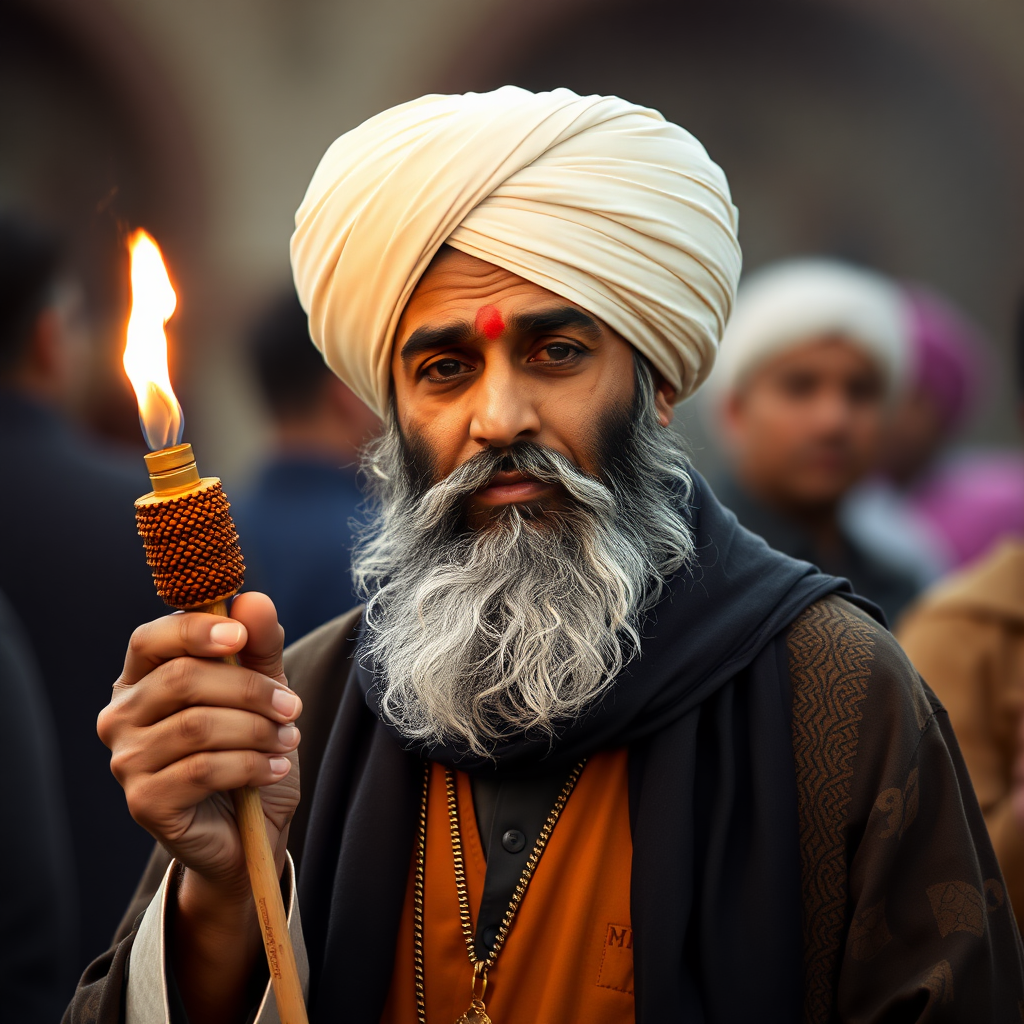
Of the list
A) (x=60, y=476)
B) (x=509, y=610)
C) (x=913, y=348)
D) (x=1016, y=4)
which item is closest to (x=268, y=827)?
(x=509, y=610)

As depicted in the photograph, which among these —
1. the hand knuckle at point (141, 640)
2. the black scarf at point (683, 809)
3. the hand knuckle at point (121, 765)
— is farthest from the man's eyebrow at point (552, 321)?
the hand knuckle at point (121, 765)

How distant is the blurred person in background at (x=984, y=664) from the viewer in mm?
3260

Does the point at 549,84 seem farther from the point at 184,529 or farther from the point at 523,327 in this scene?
the point at 184,529

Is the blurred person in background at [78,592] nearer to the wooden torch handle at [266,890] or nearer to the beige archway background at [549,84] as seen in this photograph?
the wooden torch handle at [266,890]

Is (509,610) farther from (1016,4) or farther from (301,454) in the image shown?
(1016,4)

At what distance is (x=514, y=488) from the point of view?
2.25 meters

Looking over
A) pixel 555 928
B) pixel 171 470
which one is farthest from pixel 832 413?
pixel 171 470

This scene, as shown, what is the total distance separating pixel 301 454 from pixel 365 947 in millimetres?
2923

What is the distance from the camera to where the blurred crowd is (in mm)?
2955

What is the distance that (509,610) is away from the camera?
88.7 inches

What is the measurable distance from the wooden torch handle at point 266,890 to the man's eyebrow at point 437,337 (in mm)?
735

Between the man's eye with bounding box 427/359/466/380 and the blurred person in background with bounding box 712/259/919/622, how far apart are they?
9.59ft

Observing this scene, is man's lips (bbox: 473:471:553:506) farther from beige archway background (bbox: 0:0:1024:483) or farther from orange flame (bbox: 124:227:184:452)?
beige archway background (bbox: 0:0:1024:483)

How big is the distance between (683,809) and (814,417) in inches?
134
